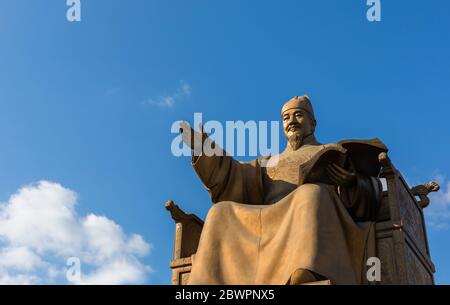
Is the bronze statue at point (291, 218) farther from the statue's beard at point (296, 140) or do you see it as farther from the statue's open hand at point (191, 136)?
the statue's beard at point (296, 140)

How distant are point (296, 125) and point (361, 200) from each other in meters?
1.56

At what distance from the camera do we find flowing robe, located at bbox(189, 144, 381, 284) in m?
5.34

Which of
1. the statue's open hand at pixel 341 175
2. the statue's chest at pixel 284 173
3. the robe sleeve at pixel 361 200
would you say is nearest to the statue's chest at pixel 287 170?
the statue's chest at pixel 284 173

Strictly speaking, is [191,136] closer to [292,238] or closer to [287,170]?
[287,170]

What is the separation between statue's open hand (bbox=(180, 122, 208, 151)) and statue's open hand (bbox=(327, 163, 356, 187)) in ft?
4.34

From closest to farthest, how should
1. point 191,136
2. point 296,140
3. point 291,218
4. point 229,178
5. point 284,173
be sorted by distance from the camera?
point 291,218 → point 191,136 → point 229,178 → point 284,173 → point 296,140

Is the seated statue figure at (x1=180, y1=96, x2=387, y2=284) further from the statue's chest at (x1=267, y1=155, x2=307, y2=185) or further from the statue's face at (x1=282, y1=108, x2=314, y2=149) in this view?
the statue's face at (x1=282, y1=108, x2=314, y2=149)

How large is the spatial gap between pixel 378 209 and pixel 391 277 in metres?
1.01

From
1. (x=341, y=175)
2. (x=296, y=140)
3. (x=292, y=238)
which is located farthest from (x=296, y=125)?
(x=292, y=238)

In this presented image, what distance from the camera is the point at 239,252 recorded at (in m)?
5.67

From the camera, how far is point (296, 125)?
7.54m

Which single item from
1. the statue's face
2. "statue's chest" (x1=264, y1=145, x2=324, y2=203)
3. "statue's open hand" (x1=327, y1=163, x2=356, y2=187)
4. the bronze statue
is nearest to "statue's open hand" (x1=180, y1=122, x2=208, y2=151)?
the bronze statue
